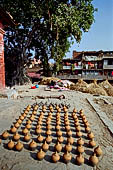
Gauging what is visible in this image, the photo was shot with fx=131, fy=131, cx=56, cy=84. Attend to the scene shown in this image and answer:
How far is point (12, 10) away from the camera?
1101cm

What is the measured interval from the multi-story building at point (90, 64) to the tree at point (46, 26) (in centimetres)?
1429

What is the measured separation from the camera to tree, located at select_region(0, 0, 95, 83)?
35.5ft

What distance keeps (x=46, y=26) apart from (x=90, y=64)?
2009cm

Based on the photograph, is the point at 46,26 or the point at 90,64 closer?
the point at 46,26

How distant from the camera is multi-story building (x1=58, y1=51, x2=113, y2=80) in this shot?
29297 millimetres

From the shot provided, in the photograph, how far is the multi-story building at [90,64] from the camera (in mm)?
29297

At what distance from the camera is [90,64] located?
3047cm

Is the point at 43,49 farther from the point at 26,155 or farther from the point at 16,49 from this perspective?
the point at 26,155

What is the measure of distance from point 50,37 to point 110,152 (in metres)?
13.5

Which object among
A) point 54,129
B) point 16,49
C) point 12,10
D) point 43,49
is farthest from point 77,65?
point 54,129

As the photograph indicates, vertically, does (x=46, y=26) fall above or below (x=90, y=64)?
above

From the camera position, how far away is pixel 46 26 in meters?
12.5

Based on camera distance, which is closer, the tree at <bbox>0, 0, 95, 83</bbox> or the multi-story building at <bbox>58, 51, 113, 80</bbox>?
the tree at <bbox>0, 0, 95, 83</bbox>

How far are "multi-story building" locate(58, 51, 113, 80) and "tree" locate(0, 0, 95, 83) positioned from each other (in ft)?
46.9
